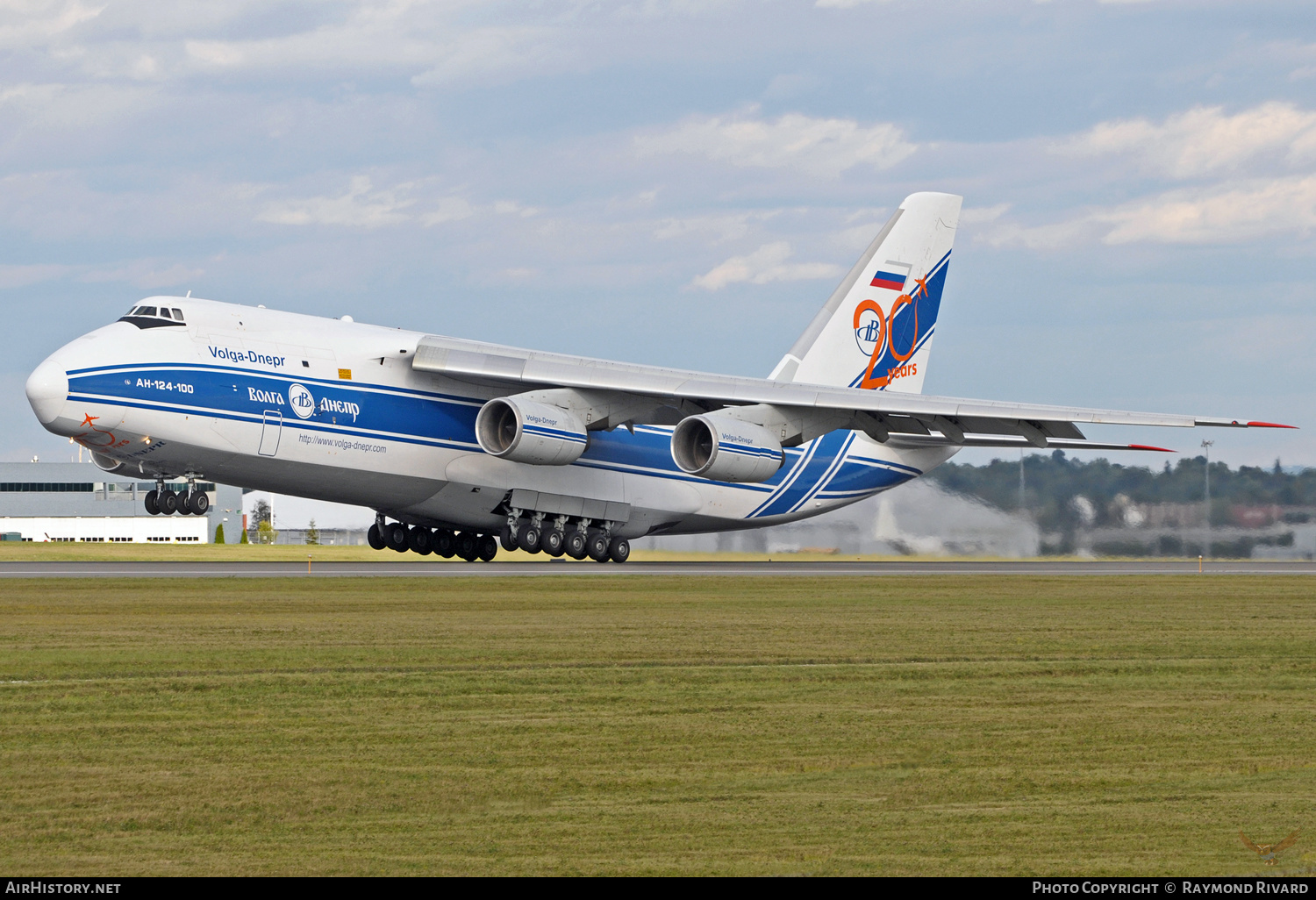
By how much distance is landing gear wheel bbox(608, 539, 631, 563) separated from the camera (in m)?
33.8

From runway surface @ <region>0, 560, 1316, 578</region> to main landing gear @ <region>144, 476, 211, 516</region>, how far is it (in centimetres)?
122

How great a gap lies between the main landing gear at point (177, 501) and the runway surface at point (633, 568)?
1220 millimetres

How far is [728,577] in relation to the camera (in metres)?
28.1

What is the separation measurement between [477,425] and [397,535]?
194 inches

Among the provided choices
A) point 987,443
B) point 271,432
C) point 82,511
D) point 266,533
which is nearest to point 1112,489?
point 987,443

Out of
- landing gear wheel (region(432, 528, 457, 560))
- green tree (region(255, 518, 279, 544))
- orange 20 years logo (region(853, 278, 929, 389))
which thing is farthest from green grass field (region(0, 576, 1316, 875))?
green tree (region(255, 518, 279, 544))

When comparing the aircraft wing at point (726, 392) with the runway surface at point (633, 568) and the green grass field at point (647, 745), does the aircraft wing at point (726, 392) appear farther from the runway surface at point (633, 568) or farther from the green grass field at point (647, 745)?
the green grass field at point (647, 745)

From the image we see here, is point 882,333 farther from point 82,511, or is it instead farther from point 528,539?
point 82,511

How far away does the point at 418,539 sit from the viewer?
33.7 m

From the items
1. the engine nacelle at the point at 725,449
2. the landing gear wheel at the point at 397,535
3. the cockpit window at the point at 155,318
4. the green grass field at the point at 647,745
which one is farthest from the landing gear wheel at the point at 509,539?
the green grass field at the point at 647,745

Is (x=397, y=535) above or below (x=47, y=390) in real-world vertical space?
below

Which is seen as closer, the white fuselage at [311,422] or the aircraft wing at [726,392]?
the white fuselage at [311,422]

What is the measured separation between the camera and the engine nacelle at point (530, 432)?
29.1 m

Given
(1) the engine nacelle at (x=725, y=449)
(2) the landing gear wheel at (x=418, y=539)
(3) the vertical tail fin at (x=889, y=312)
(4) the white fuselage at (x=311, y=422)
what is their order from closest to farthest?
(4) the white fuselage at (x=311, y=422), (1) the engine nacelle at (x=725, y=449), (2) the landing gear wheel at (x=418, y=539), (3) the vertical tail fin at (x=889, y=312)
